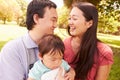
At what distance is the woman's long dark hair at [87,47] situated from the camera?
356 cm

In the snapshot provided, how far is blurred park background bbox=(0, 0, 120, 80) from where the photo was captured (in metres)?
13.9

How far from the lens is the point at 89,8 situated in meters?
3.54

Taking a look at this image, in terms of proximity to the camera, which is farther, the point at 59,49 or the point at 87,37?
the point at 87,37

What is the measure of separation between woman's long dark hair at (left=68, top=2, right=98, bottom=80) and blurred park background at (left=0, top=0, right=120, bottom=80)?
5.71m

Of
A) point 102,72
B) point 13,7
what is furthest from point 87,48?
point 13,7

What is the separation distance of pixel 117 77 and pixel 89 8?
6096 millimetres

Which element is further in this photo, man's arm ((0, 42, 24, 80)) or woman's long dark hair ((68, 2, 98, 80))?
woman's long dark hair ((68, 2, 98, 80))

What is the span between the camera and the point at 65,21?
2075 cm

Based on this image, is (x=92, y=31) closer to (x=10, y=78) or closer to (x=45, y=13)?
(x=45, y=13)

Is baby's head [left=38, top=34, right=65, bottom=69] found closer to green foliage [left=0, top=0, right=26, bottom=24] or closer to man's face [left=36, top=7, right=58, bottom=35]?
man's face [left=36, top=7, right=58, bottom=35]

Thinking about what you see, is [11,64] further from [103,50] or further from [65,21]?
[65,21]

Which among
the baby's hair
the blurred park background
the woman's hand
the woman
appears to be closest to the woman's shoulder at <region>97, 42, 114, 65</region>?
the woman

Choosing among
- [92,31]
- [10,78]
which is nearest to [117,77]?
[92,31]

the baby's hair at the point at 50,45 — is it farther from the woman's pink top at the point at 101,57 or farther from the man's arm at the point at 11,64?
the woman's pink top at the point at 101,57
